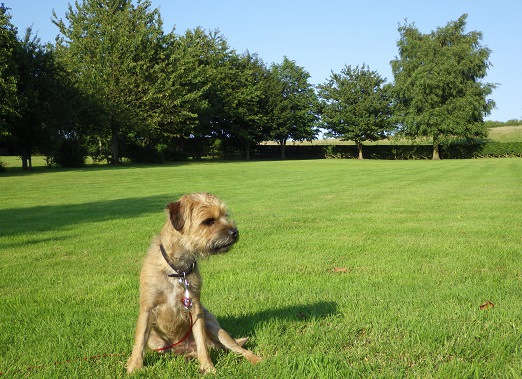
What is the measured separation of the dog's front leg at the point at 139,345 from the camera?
12.0 feet

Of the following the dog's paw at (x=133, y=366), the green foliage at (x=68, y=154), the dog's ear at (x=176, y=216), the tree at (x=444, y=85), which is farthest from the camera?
the tree at (x=444, y=85)

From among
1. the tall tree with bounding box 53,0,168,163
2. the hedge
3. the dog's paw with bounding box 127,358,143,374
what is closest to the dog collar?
the dog's paw with bounding box 127,358,143,374

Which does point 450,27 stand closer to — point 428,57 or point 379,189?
point 428,57

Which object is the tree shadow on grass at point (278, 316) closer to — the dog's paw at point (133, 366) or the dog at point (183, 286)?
the dog at point (183, 286)

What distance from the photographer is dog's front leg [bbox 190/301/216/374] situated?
3701mm

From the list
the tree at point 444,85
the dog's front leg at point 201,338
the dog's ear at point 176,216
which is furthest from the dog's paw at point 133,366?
the tree at point 444,85

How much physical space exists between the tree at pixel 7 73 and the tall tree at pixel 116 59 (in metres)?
9.62

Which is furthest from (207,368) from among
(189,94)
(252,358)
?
(189,94)

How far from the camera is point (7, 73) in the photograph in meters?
36.3

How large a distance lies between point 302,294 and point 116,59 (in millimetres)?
48104

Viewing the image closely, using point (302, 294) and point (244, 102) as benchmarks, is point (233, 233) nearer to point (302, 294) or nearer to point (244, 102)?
point (302, 294)

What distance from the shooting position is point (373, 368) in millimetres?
3711

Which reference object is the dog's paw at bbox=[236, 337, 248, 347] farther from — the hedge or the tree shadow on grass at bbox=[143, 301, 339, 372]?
the hedge

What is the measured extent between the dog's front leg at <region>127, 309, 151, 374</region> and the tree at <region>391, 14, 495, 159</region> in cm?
6951
